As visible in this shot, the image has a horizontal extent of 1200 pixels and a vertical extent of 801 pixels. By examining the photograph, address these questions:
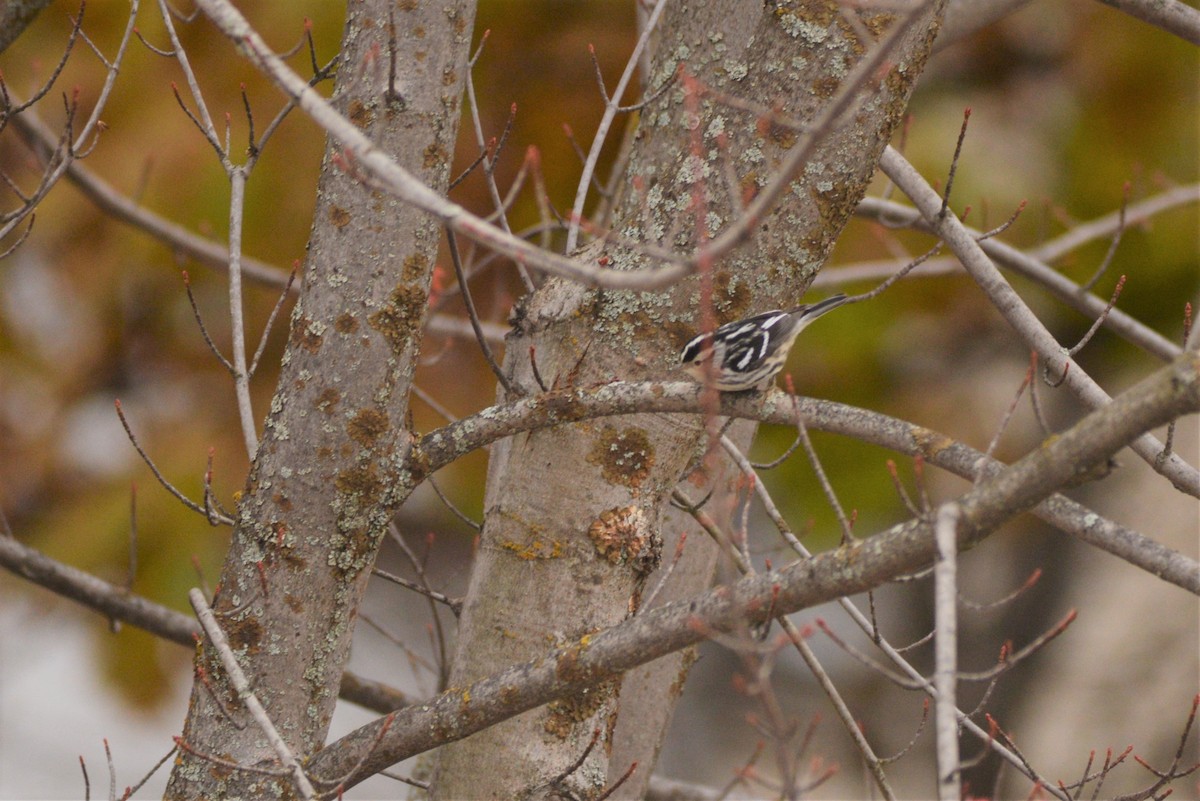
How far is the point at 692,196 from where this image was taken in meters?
2.11

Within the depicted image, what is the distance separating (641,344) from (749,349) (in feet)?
0.86

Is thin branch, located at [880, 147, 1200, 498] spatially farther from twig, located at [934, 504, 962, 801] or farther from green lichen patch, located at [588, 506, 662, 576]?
green lichen patch, located at [588, 506, 662, 576]

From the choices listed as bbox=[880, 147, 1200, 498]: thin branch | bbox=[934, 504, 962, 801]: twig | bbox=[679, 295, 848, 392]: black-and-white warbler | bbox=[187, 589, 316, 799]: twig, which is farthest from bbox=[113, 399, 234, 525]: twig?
bbox=[880, 147, 1200, 498]: thin branch

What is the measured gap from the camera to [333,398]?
1867 mm

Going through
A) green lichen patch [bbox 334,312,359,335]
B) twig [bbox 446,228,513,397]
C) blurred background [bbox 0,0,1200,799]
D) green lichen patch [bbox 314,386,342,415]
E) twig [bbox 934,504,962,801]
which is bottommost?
twig [bbox 934,504,962,801]

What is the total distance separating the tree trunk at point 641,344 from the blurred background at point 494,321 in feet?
4.31

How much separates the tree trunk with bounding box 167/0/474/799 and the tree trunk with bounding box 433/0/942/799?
0.37m

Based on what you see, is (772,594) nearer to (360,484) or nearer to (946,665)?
(946,665)

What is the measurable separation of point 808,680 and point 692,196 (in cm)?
592

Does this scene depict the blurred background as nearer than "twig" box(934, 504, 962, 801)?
No

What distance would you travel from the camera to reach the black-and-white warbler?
210cm

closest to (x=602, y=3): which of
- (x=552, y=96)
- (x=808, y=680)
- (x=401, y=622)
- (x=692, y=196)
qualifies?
(x=552, y=96)

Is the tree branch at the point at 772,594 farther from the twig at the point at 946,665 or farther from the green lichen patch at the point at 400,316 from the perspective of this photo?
the green lichen patch at the point at 400,316

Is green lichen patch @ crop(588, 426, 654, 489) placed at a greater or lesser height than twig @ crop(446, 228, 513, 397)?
lesser
